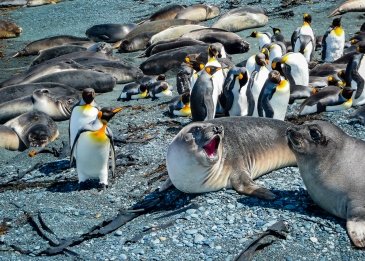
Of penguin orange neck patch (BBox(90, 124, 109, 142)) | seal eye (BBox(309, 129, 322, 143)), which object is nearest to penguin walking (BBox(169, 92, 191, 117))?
penguin orange neck patch (BBox(90, 124, 109, 142))

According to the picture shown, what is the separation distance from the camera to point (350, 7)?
1562cm

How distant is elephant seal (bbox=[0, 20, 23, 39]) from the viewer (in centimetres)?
1723

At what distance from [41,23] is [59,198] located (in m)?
13.3

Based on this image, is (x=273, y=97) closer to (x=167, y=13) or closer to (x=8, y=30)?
(x=167, y=13)

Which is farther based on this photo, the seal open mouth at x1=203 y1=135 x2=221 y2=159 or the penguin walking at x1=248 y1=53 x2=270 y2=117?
the penguin walking at x1=248 y1=53 x2=270 y2=117

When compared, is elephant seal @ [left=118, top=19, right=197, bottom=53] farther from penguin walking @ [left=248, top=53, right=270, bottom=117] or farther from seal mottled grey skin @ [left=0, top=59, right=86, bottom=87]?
penguin walking @ [left=248, top=53, right=270, bottom=117]

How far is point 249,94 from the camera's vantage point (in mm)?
8297

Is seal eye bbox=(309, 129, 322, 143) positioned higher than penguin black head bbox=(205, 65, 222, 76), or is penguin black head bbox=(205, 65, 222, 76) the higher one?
seal eye bbox=(309, 129, 322, 143)

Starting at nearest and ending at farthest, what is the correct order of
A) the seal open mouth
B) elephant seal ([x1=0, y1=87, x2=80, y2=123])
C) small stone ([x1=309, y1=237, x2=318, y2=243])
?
small stone ([x1=309, y1=237, x2=318, y2=243]), the seal open mouth, elephant seal ([x1=0, y1=87, x2=80, y2=123])

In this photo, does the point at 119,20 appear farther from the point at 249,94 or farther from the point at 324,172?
the point at 324,172

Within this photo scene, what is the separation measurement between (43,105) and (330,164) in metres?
5.39

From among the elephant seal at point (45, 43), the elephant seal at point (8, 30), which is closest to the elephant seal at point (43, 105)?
the elephant seal at point (45, 43)

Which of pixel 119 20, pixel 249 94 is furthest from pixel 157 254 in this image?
pixel 119 20

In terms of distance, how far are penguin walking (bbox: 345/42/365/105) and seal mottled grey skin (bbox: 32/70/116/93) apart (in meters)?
3.93
